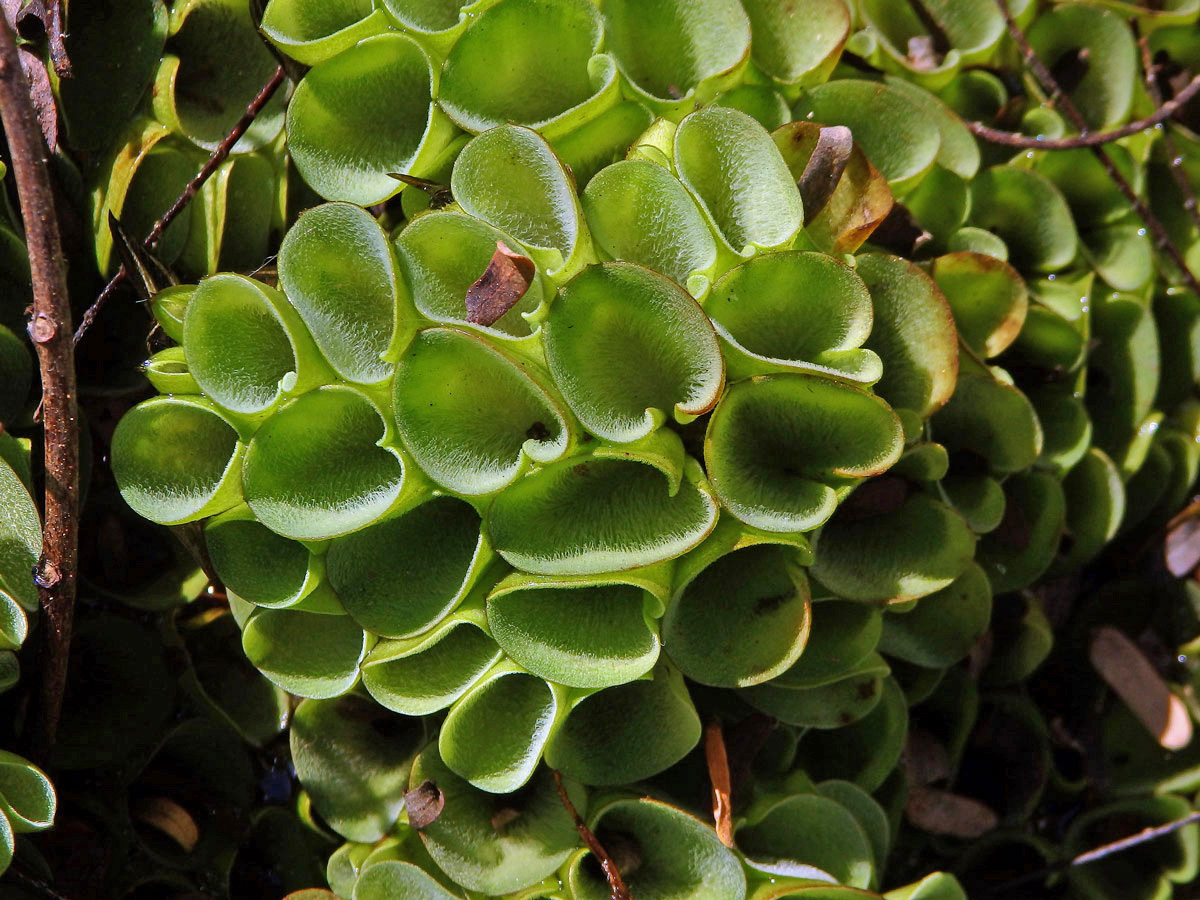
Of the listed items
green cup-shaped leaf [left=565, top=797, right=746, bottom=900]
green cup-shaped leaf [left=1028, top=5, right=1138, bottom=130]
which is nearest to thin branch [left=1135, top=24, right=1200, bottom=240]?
green cup-shaped leaf [left=1028, top=5, right=1138, bottom=130]

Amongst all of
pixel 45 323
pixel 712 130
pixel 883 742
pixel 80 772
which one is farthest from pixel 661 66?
pixel 80 772

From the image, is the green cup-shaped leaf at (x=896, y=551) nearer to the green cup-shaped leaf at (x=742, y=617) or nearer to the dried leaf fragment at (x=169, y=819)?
the green cup-shaped leaf at (x=742, y=617)

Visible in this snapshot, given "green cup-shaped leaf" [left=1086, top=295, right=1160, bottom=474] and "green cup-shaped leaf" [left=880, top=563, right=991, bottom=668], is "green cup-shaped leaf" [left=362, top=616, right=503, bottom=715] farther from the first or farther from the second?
"green cup-shaped leaf" [left=1086, top=295, right=1160, bottom=474]

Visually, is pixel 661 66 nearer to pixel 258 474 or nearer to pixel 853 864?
pixel 258 474

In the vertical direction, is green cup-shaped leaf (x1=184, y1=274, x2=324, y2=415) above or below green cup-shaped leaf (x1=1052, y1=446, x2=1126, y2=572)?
above

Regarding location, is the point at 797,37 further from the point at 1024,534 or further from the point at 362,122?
the point at 1024,534

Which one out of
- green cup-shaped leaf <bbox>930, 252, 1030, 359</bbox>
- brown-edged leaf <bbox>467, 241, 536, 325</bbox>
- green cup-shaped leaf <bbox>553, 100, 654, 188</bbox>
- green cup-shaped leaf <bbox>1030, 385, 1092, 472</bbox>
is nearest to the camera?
brown-edged leaf <bbox>467, 241, 536, 325</bbox>
